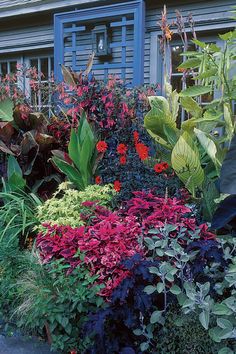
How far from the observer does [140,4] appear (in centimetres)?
564

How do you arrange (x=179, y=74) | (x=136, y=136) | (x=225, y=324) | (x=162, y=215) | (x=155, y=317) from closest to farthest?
1. (x=225, y=324)
2. (x=155, y=317)
3. (x=162, y=215)
4. (x=136, y=136)
5. (x=179, y=74)

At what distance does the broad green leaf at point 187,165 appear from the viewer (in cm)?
305

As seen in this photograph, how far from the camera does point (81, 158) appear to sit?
3.69 meters

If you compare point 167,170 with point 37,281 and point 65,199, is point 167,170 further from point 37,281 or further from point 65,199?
point 37,281

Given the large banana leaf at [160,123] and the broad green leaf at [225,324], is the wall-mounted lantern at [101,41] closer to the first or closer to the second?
the large banana leaf at [160,123]

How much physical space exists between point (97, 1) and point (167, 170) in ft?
11.7

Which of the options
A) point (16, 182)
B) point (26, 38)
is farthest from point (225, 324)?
point (26, 38)

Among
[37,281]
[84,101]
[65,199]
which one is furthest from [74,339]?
[84,101]

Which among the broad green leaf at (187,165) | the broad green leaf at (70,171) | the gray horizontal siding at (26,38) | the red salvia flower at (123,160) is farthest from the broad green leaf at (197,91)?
the gray horizontal siding at (26,38)

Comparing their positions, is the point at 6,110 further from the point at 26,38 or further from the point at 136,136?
the point at 26,38

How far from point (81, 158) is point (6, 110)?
1220 millimetres

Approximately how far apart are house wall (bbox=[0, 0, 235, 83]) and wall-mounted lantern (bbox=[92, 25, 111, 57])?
0.37 m

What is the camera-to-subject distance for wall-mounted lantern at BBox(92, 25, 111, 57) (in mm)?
6144

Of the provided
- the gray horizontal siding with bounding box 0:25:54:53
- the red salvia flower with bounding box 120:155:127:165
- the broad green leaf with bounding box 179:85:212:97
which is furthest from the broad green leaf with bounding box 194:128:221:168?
the gray horizontal siding with bounding box 0:25:54:53
